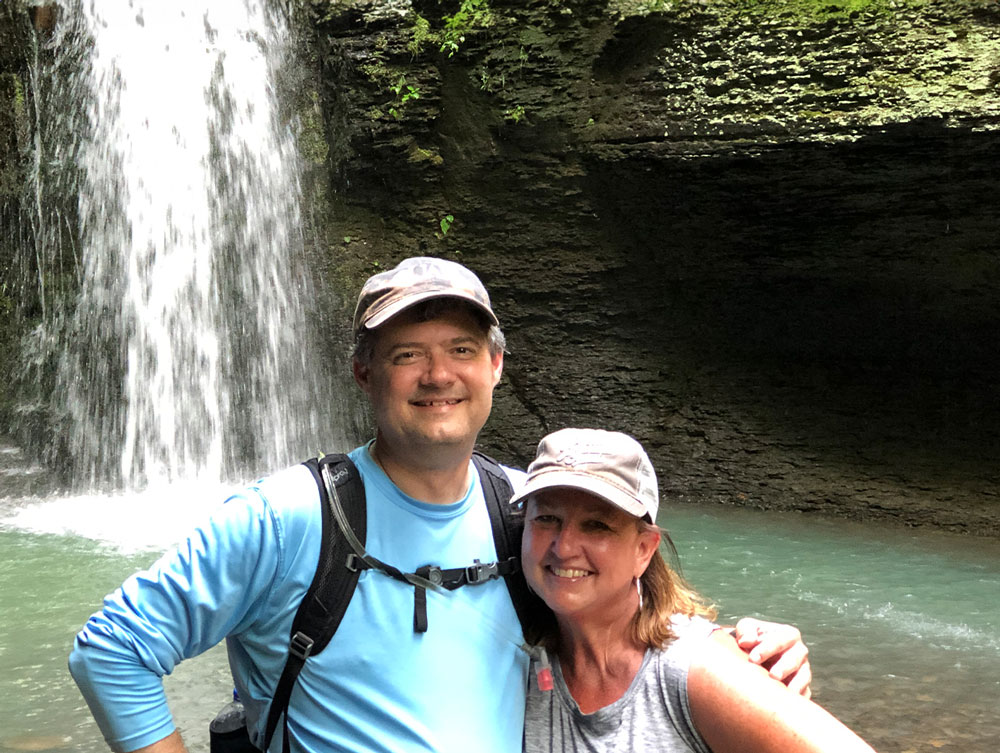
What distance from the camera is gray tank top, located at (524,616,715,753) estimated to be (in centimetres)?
192

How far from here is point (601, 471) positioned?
199cm

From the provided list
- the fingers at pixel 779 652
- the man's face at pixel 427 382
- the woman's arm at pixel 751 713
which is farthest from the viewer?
the man's face at pixel 427 382

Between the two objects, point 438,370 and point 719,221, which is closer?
point 438,370

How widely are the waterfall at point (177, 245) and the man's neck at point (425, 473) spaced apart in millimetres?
7104

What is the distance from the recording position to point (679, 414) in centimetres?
872

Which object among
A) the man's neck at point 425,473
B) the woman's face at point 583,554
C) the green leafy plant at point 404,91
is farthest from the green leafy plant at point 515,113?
the woman's face at point 583,554

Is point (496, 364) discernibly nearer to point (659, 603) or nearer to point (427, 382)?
point (427, 382)

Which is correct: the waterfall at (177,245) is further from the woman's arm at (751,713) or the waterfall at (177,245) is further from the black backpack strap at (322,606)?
the woman's arm at (751,713)

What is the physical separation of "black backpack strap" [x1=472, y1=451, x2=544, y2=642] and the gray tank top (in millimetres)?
198

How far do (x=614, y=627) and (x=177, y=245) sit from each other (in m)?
8.06

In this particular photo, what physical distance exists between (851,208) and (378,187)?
4.07 m

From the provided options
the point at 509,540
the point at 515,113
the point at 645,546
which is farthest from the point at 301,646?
the point at 515,113

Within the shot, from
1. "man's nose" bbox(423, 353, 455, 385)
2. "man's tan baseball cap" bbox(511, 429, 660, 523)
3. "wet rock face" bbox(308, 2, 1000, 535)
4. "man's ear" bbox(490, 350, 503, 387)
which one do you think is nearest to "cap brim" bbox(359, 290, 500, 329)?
"man's nose" bbox(423, 353, 455, 385)

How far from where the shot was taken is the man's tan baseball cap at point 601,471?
1.97m
